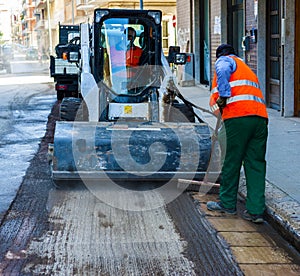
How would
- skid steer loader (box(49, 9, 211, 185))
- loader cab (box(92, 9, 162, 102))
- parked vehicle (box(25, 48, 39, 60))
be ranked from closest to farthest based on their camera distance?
skid steer loader (box(49, 9, 211, 185))
loader cab (box(92, 9, 162, 102))
parked vehicle (box(25, 48, 39, 60))

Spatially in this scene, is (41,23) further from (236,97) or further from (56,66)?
(236,97)

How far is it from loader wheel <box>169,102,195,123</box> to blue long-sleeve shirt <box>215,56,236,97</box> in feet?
12.0

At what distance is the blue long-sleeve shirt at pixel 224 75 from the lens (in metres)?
6.55

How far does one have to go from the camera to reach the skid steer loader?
798 centimetres

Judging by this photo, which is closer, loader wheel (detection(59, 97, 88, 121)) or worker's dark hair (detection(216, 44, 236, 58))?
worker's dark hair (detection(216, 44, 236, 58))

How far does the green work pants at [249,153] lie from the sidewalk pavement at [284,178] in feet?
0.86

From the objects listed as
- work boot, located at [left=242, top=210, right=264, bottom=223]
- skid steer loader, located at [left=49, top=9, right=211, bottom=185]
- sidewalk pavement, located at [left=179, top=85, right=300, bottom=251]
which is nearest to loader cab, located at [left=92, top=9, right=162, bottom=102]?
skid steer loader, located at [left=49, top=9, right=211, bottom=185]

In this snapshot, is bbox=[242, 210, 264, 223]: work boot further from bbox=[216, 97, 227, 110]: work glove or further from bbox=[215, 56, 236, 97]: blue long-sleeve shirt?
bbox=[215, 56, 236, 97]: blue long-sleeve shirt

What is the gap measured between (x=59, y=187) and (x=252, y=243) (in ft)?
9.76

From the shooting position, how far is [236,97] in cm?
663

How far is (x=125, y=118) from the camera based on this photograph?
1020 cm

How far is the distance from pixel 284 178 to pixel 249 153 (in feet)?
4.97

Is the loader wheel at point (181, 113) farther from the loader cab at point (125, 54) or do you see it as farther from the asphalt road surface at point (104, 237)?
the asphalt road surface at point (104, 237)

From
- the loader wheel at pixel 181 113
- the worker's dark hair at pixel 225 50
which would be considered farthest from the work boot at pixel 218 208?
the loader wheel at pixel 181 113
